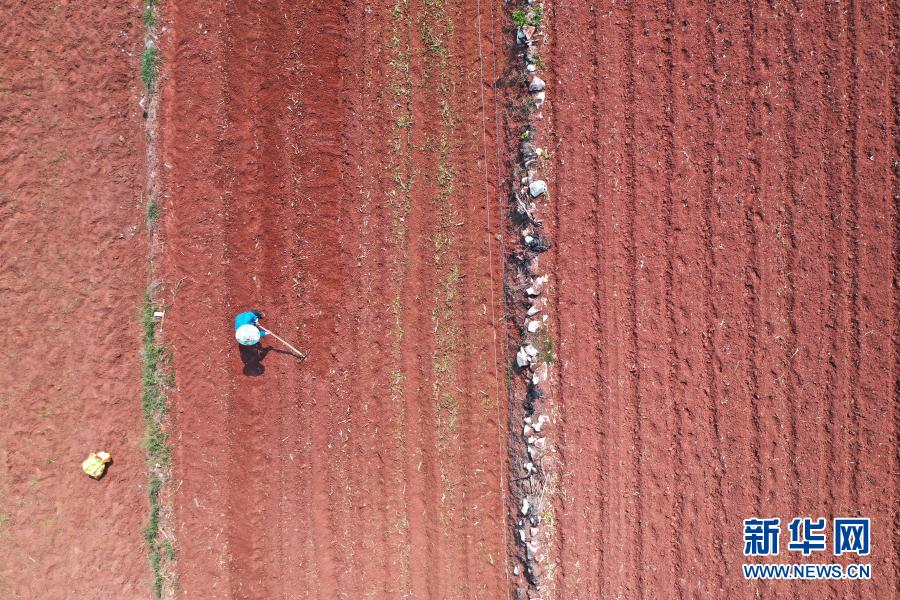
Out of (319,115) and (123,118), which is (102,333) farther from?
(319,115)

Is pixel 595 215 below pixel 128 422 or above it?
above

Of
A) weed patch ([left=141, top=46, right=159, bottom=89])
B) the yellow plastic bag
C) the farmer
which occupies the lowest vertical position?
the yellow plastic bag

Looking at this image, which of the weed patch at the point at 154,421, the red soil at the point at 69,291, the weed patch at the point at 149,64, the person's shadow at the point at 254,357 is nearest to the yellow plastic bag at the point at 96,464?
the red soil at the point at 69,291

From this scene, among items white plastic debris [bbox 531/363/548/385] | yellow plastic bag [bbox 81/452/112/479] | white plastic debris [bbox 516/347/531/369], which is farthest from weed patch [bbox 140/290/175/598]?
white plastic debris [bbox 531/363/548/385]

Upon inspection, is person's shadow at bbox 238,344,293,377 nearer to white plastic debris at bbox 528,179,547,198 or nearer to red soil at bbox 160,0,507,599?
red soil at bbox 160,0,507,599

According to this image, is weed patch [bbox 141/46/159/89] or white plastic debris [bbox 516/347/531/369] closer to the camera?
white plastic debris [bbox 516/347/531/369]

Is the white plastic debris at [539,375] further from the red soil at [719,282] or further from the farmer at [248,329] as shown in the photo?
the farmer at [248,329]

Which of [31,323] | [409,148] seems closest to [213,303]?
[31,323]
